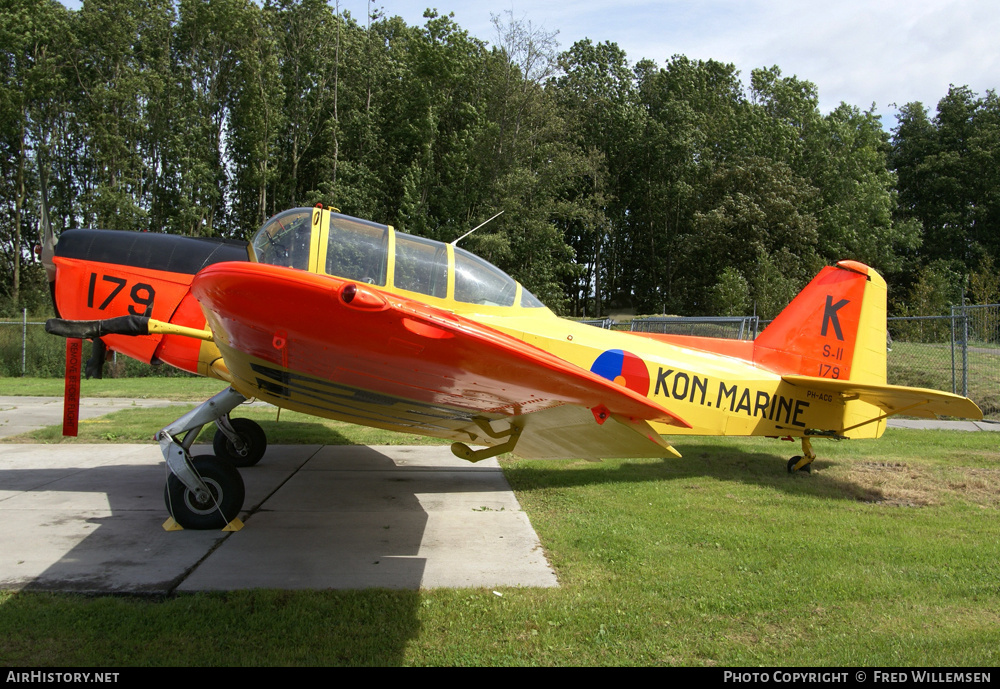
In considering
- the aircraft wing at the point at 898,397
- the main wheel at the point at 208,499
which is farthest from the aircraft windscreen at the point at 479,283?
the aircraft wing at the point at 898,397

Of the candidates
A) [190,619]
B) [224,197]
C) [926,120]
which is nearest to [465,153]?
[224,197]

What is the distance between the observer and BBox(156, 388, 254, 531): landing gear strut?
471 centimetres

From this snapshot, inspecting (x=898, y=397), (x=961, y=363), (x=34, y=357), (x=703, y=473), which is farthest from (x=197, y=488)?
(x=34, y=357)

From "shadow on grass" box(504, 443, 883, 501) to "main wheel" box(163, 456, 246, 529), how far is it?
285 centimetres

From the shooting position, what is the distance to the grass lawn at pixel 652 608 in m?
3.09

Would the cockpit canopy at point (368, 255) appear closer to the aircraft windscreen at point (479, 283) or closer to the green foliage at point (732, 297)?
the aircraft windscreen at point (479, 283)

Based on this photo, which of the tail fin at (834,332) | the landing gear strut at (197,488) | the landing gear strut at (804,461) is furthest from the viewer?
the landing gear strut at (804,461)

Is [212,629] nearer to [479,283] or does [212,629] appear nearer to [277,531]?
[277,531]

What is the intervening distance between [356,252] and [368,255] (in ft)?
0.30

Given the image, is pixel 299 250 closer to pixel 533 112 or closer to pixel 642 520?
pixel 642 520

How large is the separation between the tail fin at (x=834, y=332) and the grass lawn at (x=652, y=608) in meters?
1.50

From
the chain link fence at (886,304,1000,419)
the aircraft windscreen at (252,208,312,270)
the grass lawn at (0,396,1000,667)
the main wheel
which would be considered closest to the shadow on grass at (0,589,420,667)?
the grass lawn at (0,396,1000,667)

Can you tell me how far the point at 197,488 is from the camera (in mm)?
4734

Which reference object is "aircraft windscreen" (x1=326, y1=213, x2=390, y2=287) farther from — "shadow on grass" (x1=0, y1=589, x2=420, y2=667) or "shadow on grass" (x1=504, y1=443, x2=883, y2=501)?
"shadow on grass" (x1=504, y1=443, x2=883, y2=501)
